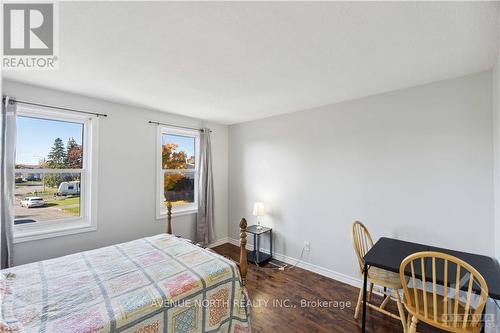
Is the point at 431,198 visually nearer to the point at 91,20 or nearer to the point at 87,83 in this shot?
the point at 91,20

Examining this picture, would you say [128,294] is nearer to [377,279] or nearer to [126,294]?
[126,294]

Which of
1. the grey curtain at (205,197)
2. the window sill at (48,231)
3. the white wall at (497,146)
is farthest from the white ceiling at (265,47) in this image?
the window sill at (48,231)

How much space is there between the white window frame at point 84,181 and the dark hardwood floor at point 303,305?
2226mm

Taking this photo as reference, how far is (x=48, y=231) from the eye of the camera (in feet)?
7.75

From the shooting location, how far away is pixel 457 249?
6.82 feet

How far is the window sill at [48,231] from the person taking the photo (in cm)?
222

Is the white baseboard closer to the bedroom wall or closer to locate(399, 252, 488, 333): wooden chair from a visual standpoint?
locate(399, 252, 488, 333): wooden chair

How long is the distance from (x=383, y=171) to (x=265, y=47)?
200 cm

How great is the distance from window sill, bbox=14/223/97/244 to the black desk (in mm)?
3142

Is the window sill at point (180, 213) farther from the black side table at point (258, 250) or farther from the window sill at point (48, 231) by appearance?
the black side table at point (258, 250)

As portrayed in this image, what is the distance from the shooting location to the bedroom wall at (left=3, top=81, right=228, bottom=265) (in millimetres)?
2338

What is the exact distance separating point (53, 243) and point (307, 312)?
2.92 metres

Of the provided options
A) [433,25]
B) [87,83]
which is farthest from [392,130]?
[87,83]

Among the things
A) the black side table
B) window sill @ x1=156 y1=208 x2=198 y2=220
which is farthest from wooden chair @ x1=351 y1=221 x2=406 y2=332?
window sill @ x1=156 y1=208 x2=198 y2=220
